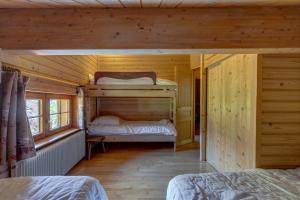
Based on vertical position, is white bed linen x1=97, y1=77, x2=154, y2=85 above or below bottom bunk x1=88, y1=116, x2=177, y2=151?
above

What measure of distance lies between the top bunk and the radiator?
3.94 ft

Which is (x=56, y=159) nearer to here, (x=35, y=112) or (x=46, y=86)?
(x=35, y=112)

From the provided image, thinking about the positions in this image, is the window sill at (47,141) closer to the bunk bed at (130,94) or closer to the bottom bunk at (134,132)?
the bottom bunk at (134,132)

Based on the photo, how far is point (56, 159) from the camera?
3.23m

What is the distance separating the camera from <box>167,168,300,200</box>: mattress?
62.7 inches

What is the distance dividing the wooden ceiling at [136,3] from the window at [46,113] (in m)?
1.32

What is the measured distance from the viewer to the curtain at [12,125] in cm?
208

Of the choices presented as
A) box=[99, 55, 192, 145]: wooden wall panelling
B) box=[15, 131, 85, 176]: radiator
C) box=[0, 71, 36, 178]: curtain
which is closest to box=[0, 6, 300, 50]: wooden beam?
box=[0, 71, 36, 178]: curtain

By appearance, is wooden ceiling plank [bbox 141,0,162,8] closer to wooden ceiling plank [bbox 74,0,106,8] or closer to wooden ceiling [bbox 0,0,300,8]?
wooden ceiling [bbox 0,0,300,8]

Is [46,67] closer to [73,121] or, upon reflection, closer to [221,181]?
[73,121]

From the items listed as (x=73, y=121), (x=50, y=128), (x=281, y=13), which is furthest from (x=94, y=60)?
(x=281, y=13)

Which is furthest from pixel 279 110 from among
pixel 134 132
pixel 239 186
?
pixel 134 132

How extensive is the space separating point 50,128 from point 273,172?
327 centimetres

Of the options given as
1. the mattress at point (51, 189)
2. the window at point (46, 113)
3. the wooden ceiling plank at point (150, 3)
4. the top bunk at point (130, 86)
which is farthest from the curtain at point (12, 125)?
the top bunk at point (130, 86)
